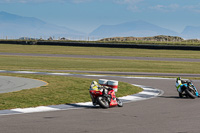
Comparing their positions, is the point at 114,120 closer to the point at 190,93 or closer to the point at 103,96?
the point at 103,96

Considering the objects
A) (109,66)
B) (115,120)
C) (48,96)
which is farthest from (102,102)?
(109,66)

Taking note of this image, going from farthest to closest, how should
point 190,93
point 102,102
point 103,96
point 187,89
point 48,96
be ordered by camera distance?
point 187,89, point 190,93, point 48,96, point 103,96, point 102,102

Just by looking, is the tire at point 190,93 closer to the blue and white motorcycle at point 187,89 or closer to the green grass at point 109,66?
the blue and white motorcycle at point 187,89

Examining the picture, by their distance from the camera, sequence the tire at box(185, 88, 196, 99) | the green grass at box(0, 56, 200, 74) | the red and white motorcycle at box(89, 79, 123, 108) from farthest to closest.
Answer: the green grass at box(0, 56, 200, 74) → the tire at box(185, 88, 196, 99) → the red and white motorcycle at box(89, 79, 123, 108)

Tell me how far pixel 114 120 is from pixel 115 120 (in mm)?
32

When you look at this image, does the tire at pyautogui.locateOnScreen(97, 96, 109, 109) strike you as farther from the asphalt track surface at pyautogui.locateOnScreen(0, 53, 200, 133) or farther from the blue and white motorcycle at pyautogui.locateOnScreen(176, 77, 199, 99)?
the blue and white motorcycle at pyautogui.locateOnScreen(176, 77, 199, 99)

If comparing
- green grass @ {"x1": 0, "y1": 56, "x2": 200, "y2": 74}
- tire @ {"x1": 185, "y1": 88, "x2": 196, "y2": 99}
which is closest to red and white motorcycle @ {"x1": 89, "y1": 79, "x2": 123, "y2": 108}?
tire @ {"x1": 185, "y1": 88, "x2": 196, "y2": 99}

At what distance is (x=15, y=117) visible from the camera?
12.6 meters

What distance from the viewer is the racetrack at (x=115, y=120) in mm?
10797

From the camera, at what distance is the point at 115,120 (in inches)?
483

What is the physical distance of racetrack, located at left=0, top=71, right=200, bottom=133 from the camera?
10797mm

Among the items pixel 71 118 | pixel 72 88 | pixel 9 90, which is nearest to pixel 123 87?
pixel 72 88

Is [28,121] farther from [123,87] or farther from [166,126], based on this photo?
[123,87]

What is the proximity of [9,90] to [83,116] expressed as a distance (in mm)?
7329
